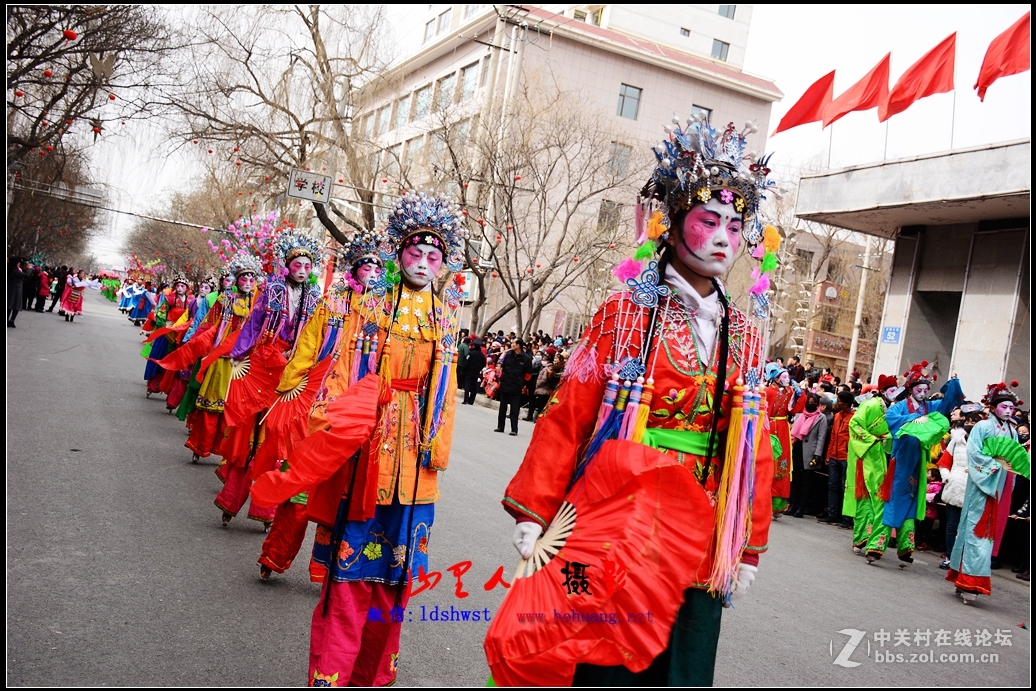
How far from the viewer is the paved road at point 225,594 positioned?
13.8 feet

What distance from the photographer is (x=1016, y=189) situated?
1412cm

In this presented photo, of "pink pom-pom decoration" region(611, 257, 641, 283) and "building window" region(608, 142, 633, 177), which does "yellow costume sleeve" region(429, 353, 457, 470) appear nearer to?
"pink pom-pom decoration" region(611, 257, 641, 283)

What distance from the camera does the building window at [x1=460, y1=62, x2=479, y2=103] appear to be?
1480 inches

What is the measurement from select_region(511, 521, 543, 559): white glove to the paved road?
165 centimetres

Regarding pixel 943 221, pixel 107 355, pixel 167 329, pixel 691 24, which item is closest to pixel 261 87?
pixel 107 355

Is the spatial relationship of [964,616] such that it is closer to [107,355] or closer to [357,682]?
[357,682]

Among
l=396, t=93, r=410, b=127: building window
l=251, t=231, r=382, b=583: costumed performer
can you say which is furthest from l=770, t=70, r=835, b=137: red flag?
l=396, t=93, r=410, b=127: building window

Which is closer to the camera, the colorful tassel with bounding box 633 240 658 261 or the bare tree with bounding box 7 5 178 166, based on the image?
the colorful tassel with bounding box 633 240 658 261

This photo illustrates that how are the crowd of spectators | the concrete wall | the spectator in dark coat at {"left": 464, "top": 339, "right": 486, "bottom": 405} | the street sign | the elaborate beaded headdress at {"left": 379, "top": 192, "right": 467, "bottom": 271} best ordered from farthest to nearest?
the spectator in dark coat at {"left": 464, "top": 339, "right": 486, "bottom": 405} → the street sign → the concrete wall → the crowd of spectators → the elaborate beaded headdress at {"left": 379, "top": 192, "right": 467, "bottom": 271}

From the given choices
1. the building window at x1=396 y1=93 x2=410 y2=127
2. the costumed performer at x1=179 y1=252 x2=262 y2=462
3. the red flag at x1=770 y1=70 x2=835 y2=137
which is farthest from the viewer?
the building window at x1=396 y1=93 x2=410 y2=127

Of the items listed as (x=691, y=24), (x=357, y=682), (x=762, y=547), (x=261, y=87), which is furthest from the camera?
(x=691, y=24)

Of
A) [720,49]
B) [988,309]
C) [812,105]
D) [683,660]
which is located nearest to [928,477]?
[988,309]

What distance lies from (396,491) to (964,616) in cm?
585

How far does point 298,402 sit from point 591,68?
35.1 metres
